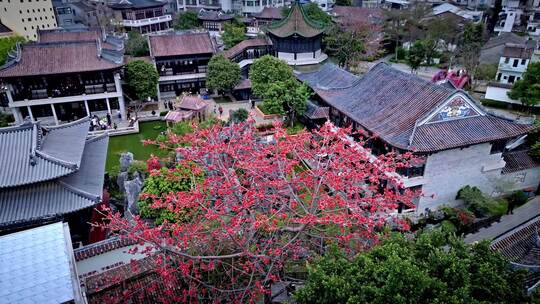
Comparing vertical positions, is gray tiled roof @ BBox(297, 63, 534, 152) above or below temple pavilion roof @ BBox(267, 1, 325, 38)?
below

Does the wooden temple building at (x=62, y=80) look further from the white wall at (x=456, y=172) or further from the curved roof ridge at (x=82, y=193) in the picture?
the white wall at (x=456, y=172)

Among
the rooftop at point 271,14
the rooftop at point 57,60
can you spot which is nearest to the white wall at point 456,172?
the rooftop at point 57,60

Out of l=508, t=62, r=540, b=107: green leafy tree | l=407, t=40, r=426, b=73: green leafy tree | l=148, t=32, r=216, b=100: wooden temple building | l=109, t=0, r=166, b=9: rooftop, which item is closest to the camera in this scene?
l=508, t=62, r=540, b=107: green leafy tree

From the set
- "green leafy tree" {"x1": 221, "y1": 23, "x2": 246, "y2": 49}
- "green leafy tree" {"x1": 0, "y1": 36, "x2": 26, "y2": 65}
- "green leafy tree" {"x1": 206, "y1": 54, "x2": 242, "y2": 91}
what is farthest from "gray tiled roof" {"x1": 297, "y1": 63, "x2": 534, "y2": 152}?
"green leafy tree" {"x1": 0, "y1": 36, "x2": 26, "y2": 65}

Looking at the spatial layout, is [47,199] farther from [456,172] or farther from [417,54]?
[417,54]

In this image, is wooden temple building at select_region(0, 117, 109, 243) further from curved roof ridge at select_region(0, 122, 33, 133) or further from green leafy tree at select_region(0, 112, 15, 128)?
green leafy tree at select_region(0, 112, 15, 128)

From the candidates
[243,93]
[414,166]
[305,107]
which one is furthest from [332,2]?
[414,166]

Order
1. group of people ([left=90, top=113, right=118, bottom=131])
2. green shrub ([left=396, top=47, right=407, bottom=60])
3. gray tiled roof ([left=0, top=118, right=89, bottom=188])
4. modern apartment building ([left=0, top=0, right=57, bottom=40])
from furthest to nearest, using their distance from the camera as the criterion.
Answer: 1. green shrub ([left=396, top=47, right=407, bottom=60])
2. modern apartment building ([left=0, top=0, right=57, bottom=40])
3. group of people ([left=90, top=113, right=118, bottom=131])
4. gray tiled roof ([left=0, top=118, right=89, bottom=188])

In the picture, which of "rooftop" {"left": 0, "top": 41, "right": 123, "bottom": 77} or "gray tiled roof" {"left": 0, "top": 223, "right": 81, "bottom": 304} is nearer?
"gray tiled roof" {"left": 0, "top": 223, "right": 81, "bottom": 304}

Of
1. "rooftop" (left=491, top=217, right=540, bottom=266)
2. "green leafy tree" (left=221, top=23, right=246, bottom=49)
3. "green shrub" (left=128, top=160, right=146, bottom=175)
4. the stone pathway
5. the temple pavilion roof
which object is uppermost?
the temple pavilion roof
